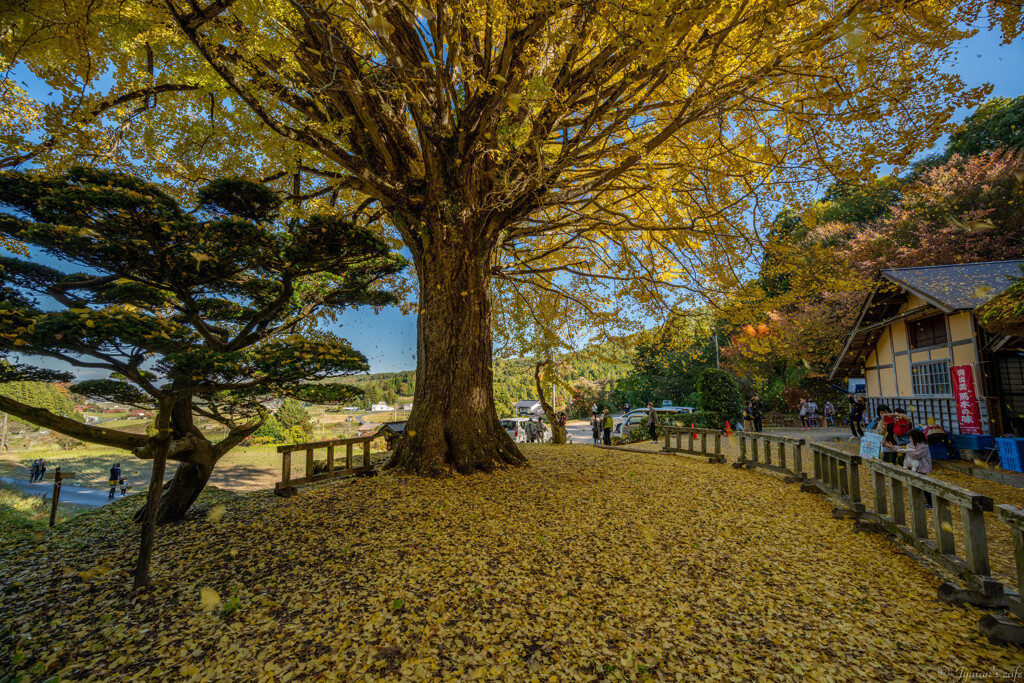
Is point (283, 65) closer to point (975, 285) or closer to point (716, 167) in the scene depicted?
point (716, 167)

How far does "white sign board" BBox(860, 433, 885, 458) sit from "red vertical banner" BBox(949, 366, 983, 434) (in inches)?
172

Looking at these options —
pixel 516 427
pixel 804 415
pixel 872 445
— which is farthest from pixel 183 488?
pixel 804 415

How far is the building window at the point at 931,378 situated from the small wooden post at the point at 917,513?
9530mm

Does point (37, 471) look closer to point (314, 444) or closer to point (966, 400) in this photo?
point (314, 444)

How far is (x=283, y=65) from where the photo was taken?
5.10 meters

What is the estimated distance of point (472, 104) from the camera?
18.4 ft

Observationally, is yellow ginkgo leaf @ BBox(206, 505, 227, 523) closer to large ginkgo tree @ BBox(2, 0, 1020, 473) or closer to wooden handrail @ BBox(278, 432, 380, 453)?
wooden handrail @ BBox(278, 432, 380, 453)

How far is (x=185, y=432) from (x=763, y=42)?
805 centimetres

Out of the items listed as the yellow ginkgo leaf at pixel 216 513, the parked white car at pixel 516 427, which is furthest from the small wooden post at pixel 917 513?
the parked white car at pixel 516 427

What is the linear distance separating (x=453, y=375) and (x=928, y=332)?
1342 centimetres

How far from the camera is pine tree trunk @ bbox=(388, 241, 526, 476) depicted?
5.77m

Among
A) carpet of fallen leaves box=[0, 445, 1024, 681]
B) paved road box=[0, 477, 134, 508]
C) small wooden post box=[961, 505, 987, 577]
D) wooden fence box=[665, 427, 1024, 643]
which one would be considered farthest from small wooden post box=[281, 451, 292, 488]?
paved road box=[0, 477, 134, 508]

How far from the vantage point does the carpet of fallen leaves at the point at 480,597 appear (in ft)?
7.91

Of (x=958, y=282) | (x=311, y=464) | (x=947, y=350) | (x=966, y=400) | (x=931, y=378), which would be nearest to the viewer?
(x=311, y=464)
